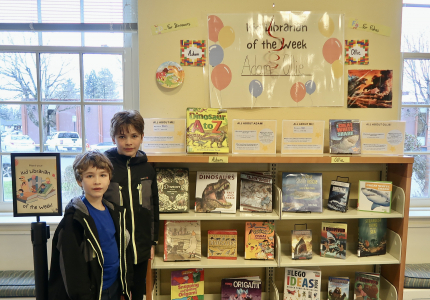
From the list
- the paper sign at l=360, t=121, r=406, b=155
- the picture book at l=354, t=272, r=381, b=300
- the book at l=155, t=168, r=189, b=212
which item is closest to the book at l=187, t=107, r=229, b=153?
the book at l=155, t=168, r=189, b=212

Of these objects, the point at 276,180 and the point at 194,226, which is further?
the point at 276,180

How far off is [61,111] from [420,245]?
10.8ft

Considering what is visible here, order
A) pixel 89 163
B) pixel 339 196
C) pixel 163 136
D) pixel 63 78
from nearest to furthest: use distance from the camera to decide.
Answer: pixel 89 163 → pixel 163 136 → pixel 339 196 → pixel 63 78

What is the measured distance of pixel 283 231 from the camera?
8.12ft

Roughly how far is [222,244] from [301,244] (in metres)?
0.58

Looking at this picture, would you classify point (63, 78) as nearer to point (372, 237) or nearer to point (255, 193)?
point (255, 193)

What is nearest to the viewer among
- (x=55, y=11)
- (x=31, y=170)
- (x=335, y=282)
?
(x=31, y=170)

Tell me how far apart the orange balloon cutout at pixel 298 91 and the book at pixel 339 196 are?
69cm

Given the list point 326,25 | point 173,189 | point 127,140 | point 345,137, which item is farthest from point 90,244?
point 326,25

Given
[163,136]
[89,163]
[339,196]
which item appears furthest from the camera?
[339,196]

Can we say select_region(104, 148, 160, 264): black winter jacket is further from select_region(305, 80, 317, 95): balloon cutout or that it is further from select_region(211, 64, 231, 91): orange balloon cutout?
select_region(305, 80, 317, 95): balloon cutout

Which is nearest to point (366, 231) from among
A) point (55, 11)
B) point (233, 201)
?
point (233, 201)

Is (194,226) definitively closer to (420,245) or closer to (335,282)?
(335,282)

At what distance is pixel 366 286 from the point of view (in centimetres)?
235
